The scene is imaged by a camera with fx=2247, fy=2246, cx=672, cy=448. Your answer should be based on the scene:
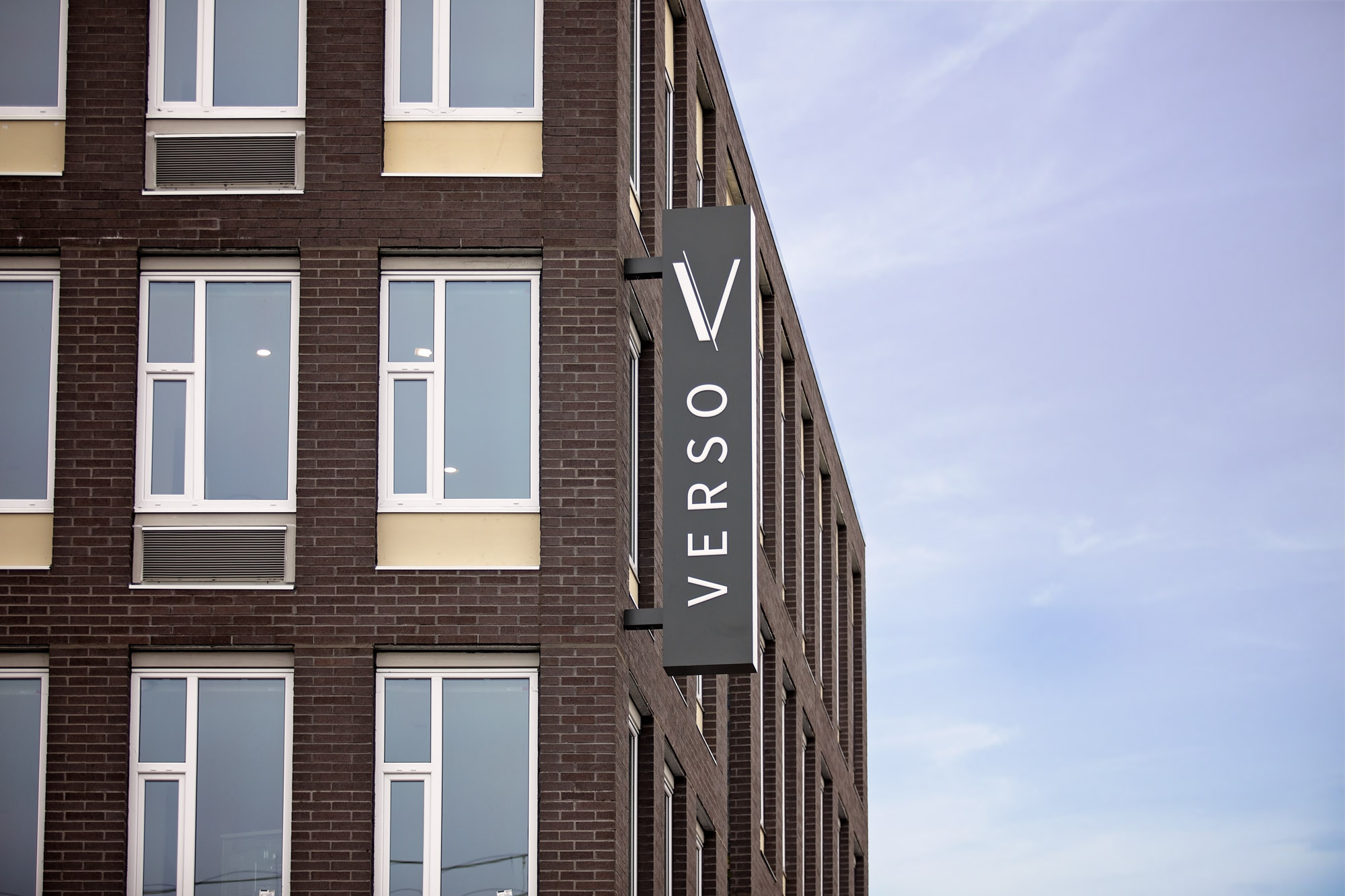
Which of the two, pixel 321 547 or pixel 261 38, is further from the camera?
pixel 261 38

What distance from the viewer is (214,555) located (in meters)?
23.0

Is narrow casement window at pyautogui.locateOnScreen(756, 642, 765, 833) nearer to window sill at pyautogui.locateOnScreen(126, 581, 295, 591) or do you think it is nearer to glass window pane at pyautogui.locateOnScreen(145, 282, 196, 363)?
window sill at pyautogui.locateOnScreen(126, 581, 295, 591)

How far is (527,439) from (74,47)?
6.47 m

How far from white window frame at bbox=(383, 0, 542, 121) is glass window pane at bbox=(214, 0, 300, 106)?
1025 millimetres

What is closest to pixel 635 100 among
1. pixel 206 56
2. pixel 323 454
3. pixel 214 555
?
pixel 206 56

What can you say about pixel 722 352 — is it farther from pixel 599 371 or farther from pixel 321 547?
pixel 321 547

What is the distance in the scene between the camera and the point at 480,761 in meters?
22.4

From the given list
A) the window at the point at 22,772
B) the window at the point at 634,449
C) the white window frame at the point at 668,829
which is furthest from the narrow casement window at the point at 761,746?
the window at the point at 22,772

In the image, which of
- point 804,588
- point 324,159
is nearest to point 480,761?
point 324,159

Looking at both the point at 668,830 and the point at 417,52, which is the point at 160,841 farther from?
the point at 417,52

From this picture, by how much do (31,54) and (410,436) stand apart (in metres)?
5.94

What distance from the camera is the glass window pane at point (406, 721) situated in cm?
2244

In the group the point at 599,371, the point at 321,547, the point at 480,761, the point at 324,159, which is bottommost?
the point at 480,761

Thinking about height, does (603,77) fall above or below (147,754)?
above
